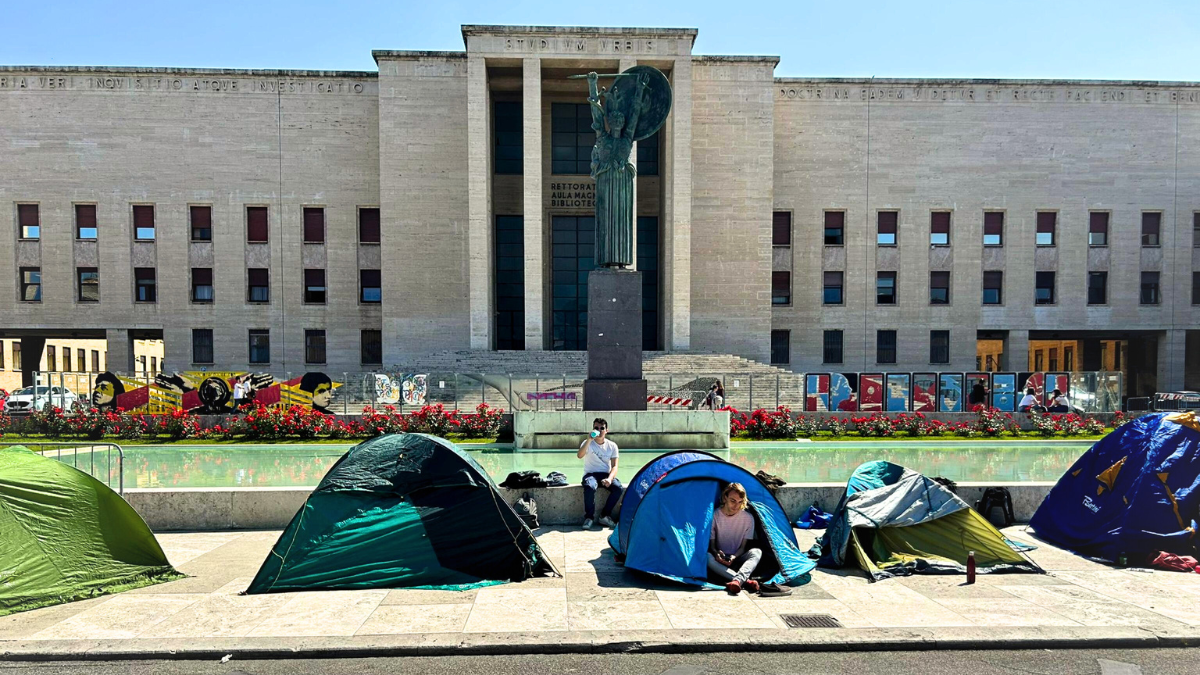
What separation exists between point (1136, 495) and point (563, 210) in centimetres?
3373

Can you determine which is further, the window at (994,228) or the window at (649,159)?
the window at (994,228)

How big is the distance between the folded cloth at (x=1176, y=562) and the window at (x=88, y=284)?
152ft

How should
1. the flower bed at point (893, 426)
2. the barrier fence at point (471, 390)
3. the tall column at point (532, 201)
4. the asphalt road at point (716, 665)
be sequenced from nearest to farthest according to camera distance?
the asphalt road at point (716, 665) < the flower bed at point (893, 426) < the barrier fence at point (471, 390) < the tall column at point (532, 201)

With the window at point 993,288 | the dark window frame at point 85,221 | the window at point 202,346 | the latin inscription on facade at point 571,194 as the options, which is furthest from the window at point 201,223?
the window at point 993,288

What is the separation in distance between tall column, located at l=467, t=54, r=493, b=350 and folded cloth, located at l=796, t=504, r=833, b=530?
2721 centimetres

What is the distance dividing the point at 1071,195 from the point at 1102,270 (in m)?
4.74

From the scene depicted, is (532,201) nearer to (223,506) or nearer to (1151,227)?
(223,506)

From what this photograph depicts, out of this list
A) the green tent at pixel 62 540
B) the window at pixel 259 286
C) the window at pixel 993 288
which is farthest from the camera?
the window at pixel 993 288

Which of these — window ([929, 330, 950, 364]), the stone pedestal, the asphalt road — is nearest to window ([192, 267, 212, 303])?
the stone pedestal

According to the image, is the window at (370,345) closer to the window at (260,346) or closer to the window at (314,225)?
the window at (260,346)

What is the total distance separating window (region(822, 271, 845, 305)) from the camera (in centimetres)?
4178

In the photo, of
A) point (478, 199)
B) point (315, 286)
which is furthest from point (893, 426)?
point (315, 286)

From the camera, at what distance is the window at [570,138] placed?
40.5 m

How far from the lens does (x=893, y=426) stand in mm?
24250
